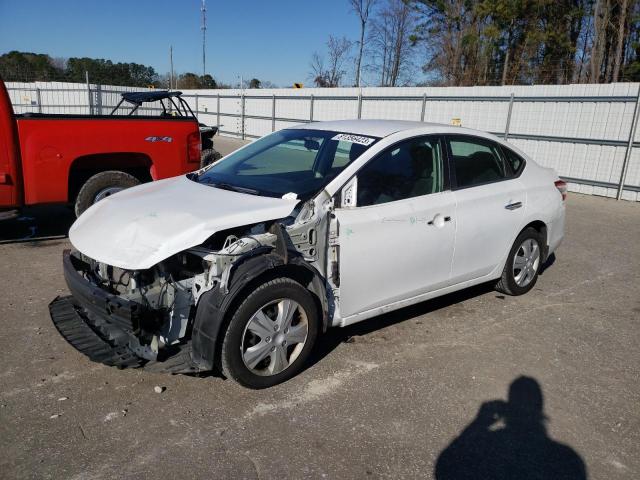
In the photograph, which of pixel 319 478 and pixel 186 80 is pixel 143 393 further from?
pixel 186 80

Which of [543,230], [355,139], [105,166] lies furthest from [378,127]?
[105,166]

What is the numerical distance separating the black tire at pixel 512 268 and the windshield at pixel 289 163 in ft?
6.54

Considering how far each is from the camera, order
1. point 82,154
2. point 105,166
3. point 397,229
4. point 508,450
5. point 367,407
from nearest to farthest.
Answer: point 508,450, point 367,407, point 397,229, point 82,154, point 105,166

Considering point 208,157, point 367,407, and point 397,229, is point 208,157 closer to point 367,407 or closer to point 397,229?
point 397,229

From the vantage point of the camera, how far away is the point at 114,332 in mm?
3285

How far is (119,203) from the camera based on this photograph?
3.77m

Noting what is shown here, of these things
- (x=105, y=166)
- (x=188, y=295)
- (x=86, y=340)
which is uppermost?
(x=105, y=166)

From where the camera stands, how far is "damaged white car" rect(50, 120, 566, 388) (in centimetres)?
310

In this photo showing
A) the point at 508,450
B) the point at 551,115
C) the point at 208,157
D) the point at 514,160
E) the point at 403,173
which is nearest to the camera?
the point at 508,450

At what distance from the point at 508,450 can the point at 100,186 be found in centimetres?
547

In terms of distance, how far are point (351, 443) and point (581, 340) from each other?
99.6 inches

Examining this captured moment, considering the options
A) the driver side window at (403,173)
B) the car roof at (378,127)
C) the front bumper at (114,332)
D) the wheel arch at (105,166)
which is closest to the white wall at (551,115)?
the car roof at (378,127)

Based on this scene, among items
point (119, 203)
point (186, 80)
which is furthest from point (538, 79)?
point (186, 80)

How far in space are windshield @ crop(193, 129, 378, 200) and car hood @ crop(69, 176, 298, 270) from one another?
0.81 ft
